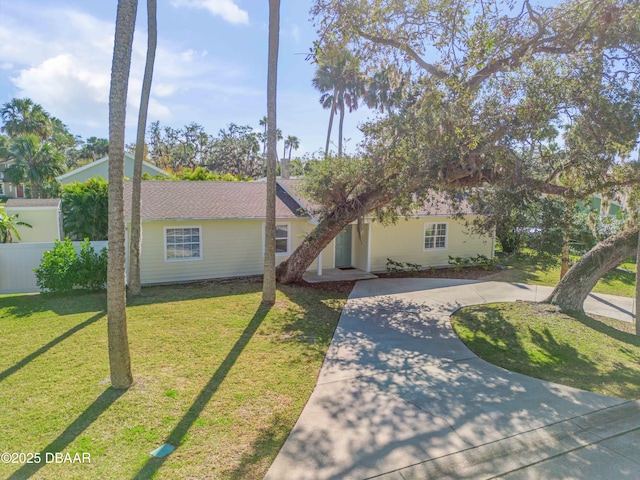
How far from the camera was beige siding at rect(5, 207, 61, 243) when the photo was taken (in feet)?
62.2

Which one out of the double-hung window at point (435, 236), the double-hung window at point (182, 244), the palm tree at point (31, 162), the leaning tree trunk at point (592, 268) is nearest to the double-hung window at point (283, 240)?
the double-hung window at point (182, 244)

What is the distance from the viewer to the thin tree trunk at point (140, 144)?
923 cm

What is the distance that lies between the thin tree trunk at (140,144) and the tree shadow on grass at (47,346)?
192 cm

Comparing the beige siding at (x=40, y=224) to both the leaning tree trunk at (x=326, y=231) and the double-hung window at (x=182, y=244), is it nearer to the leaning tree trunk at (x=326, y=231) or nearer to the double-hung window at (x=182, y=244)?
the double-hung window at (x=182, y=244)

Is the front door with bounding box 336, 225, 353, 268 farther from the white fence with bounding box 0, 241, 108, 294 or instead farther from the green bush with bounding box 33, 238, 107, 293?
the white fence with bounding box 0, 241, 108, 294

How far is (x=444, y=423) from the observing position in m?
4.62

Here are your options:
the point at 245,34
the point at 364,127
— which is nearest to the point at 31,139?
the point at 245,34

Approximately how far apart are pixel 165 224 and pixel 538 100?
36.0ft

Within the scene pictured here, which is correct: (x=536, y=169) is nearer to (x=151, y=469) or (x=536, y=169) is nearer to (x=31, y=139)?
(x=151, y=469)

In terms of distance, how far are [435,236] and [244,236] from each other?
8.48m

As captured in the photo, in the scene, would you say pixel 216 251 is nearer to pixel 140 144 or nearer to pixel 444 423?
pixel 140 144

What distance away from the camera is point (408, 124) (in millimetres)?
8773

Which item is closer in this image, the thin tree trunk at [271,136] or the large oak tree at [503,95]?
the large oak tree at [503,95]

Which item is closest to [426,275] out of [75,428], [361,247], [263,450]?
[361,247]
